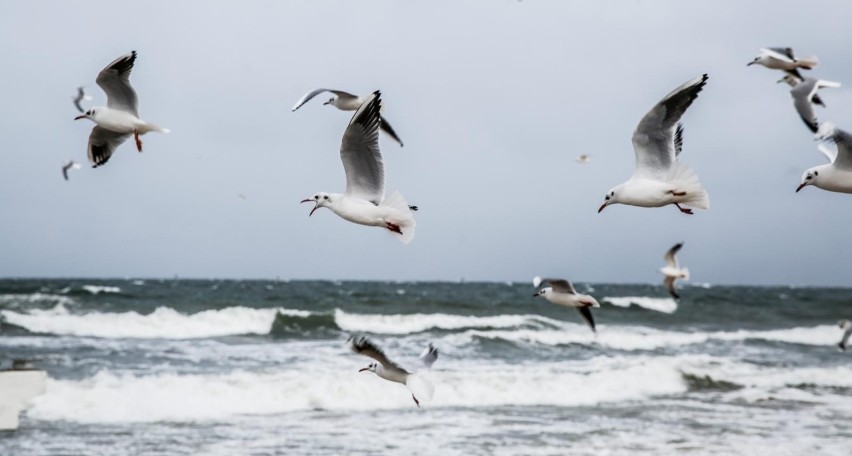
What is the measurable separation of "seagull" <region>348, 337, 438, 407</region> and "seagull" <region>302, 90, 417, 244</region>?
2.01 ft

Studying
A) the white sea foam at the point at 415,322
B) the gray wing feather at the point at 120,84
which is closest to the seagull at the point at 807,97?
the gray wing feather at the point at 120,84

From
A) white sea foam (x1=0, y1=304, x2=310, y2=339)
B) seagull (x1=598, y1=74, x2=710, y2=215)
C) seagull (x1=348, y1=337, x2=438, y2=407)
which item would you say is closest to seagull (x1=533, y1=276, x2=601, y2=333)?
seagull (x1=348, y1=337, x2=438, y2=407)

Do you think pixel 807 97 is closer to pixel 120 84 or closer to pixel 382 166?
pixel 382 166

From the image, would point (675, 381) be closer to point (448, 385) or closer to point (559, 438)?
point (448, 385)

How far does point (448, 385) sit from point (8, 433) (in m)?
5.33

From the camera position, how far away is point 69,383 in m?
12.8

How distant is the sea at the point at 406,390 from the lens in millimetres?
10125

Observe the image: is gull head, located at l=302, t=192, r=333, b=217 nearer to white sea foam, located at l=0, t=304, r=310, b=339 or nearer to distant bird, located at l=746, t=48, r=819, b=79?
distant bird, located at l=746, t=48, r=819, b=79

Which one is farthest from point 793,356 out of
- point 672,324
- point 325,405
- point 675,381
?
point 325,405

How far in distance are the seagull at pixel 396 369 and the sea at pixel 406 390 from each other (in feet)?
2.49

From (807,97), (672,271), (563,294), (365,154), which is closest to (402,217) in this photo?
(365,154)

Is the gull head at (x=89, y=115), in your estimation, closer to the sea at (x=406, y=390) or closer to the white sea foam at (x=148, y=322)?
the sea at (x=406, y=390)

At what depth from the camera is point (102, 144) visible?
6.77 m

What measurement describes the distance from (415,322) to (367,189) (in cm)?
1889
